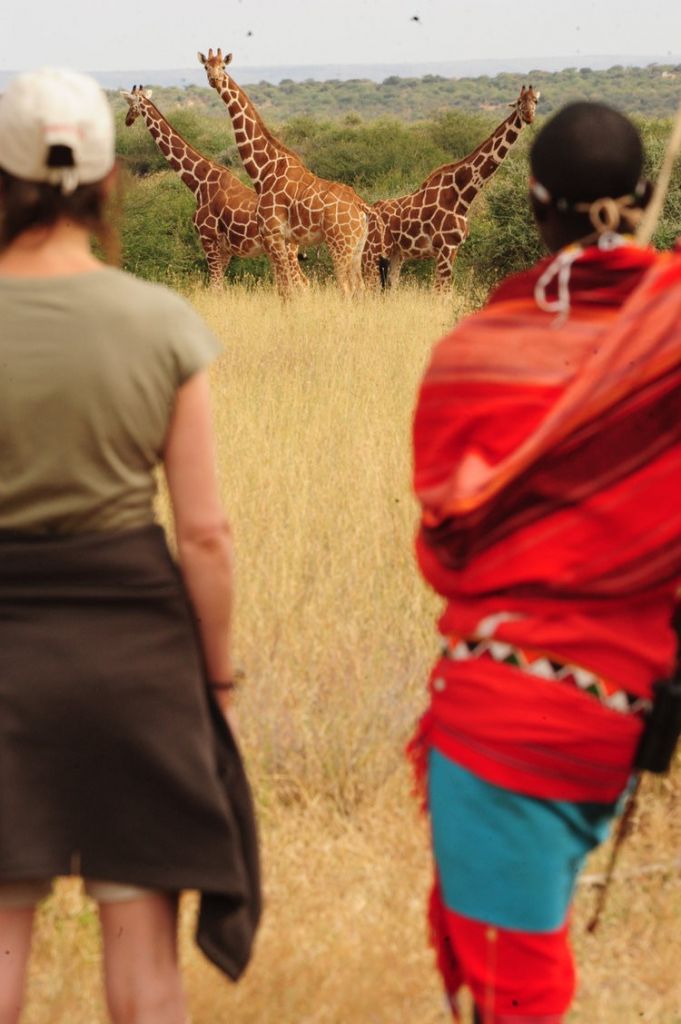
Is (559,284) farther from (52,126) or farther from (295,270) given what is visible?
(295,270)

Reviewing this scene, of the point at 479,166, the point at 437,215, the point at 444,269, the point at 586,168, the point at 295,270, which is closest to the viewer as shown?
the point at 586,168

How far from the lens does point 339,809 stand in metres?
3.10

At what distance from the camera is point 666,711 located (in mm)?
1698

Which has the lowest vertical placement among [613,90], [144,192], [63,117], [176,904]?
[613,90]

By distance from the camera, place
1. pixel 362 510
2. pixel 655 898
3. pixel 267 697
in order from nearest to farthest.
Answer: pixel 655 898, pixel 267 697, pixel 362 510

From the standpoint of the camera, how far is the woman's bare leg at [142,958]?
5.71 feet

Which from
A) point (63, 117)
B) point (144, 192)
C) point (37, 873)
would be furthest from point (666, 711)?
point (144, 192)

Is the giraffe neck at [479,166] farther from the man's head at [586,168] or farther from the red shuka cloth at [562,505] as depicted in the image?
the red shuka cloth at [562,505]

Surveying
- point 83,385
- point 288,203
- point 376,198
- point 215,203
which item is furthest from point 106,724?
point 376,198

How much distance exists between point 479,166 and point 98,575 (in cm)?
1189

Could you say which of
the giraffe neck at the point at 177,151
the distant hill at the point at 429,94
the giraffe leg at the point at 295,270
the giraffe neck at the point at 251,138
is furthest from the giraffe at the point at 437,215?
the distant hill at the point at 429,94

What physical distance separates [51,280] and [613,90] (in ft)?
241

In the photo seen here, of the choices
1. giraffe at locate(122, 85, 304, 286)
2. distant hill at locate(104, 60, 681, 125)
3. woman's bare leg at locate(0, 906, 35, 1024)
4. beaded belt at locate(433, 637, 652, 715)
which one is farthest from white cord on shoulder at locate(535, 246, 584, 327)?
distant hill at locate(104, 60, 681, 125)

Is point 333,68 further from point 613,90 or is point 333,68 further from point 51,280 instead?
point 51,280
